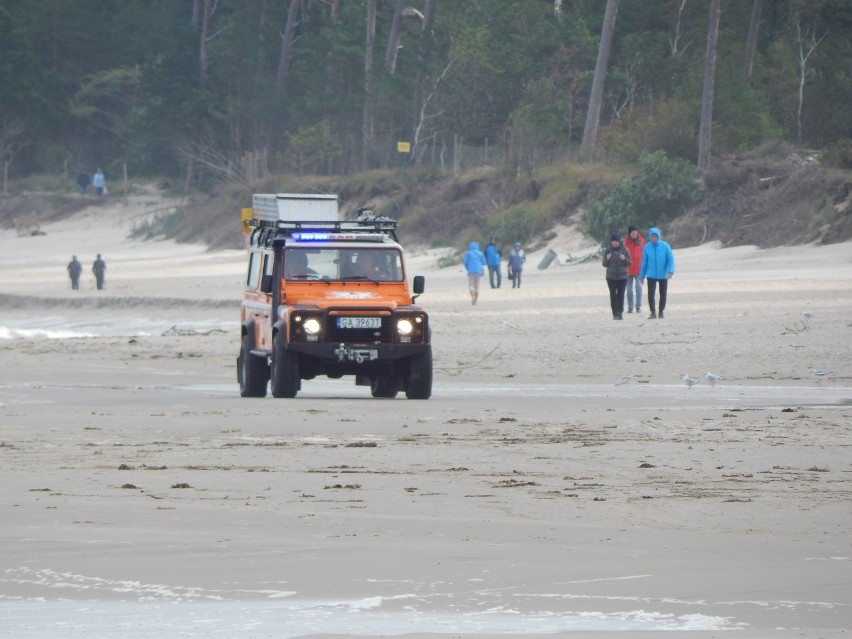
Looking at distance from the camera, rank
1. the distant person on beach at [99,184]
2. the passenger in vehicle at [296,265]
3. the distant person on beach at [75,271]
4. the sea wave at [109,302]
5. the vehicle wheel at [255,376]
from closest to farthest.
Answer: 1. the passenger in vehicle at [296,265]
2. the vehicle wheel at [255,376]
3. the sea wave at [109,302]
4. the distant person on beach at [75,271]
5. the distant person on beach at [99,184]

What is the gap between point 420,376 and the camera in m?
17.1

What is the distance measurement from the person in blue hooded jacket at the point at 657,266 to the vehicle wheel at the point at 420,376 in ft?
33.1

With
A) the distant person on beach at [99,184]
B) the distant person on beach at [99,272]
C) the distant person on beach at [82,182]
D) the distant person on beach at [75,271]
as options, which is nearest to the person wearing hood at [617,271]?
the distant person on beach at [99,272]

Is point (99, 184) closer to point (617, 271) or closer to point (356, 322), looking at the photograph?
point (617, 271)

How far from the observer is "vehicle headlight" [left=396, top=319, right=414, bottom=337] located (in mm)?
16812

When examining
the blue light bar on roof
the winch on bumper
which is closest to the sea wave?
the blue light bar on roof

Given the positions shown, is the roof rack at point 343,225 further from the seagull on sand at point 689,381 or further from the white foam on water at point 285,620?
the white foam on water at point 285,620

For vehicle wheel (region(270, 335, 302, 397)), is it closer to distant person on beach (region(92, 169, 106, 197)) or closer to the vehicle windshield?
the vehicle windshield

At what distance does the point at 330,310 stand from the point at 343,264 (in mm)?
858

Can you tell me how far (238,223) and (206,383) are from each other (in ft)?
141

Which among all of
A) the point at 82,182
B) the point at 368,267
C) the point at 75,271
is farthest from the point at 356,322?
the point at 82,182

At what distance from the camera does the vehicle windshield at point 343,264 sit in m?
17.2

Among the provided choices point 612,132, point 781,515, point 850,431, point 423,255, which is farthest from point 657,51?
point 781,515

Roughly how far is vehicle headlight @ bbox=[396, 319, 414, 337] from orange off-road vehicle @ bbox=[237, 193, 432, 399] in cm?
1
